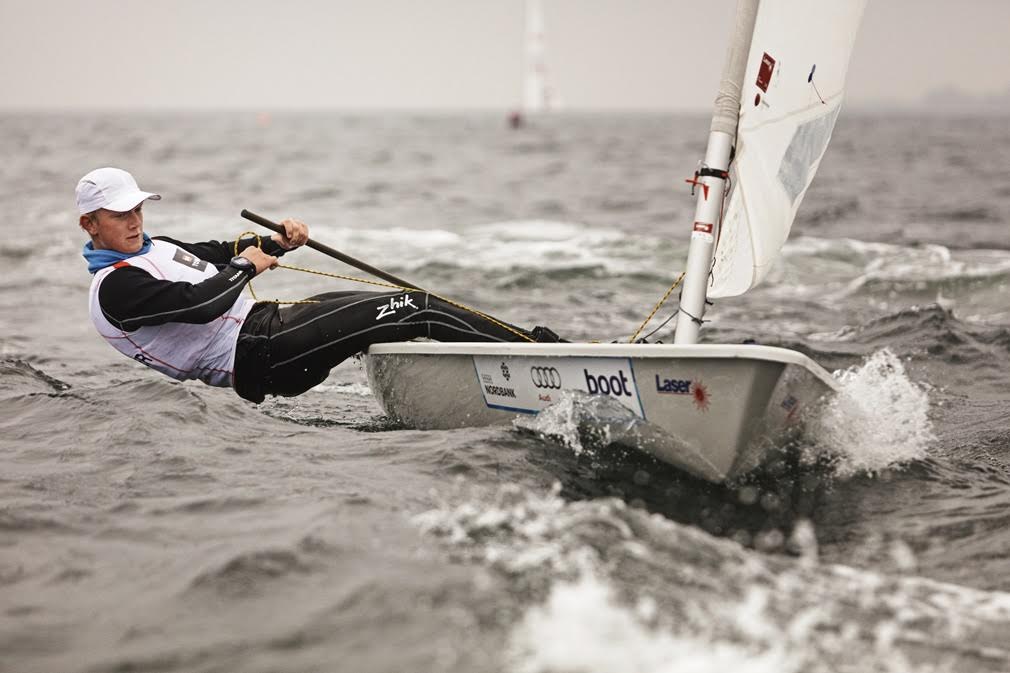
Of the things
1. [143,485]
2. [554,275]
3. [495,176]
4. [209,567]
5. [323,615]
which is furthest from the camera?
[495,176]

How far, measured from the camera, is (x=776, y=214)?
4570 millimetres

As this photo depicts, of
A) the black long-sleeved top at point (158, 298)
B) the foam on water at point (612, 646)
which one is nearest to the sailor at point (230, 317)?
the black long-sleeved top at point (158, 298)

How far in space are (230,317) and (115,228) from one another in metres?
0.70

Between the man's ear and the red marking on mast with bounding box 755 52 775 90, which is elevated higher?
the red marking on mast with bounding box 755 52 775 90

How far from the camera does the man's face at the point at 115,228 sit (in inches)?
176

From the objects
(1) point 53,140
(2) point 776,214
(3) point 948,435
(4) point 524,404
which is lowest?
(1) point 53,140

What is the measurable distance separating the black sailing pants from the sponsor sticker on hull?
1.14 ft

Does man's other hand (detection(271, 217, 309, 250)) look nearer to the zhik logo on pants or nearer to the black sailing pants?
the black sailing pants

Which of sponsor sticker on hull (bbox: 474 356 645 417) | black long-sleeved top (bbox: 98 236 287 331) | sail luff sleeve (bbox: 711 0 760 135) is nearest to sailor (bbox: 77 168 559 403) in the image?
black long-sleeved top (bbox: 98 236 287 331)

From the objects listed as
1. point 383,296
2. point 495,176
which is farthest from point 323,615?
point 495,176

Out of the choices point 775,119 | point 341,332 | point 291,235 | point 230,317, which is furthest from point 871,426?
point 230,317

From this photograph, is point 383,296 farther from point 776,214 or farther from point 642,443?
point 776,214

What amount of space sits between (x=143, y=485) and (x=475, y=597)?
72.6 inches

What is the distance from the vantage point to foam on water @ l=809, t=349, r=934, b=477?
13.0ft
